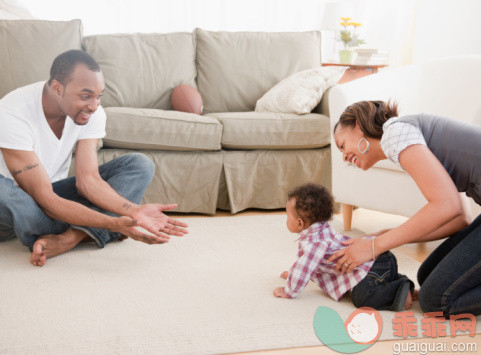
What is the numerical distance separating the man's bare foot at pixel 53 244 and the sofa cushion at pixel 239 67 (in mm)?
1495

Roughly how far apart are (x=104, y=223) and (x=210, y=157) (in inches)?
39.6

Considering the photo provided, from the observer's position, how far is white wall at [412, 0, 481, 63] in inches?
194

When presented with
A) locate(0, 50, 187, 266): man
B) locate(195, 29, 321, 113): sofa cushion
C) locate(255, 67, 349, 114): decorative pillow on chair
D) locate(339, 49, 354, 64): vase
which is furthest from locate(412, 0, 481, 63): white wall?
locate(0, 50, 187, 266): man

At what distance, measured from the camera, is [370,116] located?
1694 mm

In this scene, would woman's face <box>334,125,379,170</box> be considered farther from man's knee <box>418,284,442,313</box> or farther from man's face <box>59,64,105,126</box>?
man's face <box>59,64,105,126</box>

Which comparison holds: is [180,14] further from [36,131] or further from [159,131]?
[36,131]

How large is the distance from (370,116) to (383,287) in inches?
20.1

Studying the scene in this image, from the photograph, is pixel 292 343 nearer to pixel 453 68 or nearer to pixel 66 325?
pixel 66 325

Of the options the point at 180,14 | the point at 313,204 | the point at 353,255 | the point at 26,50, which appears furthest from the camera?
the point at 180,14

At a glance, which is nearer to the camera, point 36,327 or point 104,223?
point 36,327

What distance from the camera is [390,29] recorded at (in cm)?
526

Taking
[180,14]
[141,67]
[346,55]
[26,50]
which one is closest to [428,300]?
[141,67]

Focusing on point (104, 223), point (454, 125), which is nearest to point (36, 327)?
point (104, 223)

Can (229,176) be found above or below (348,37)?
below
